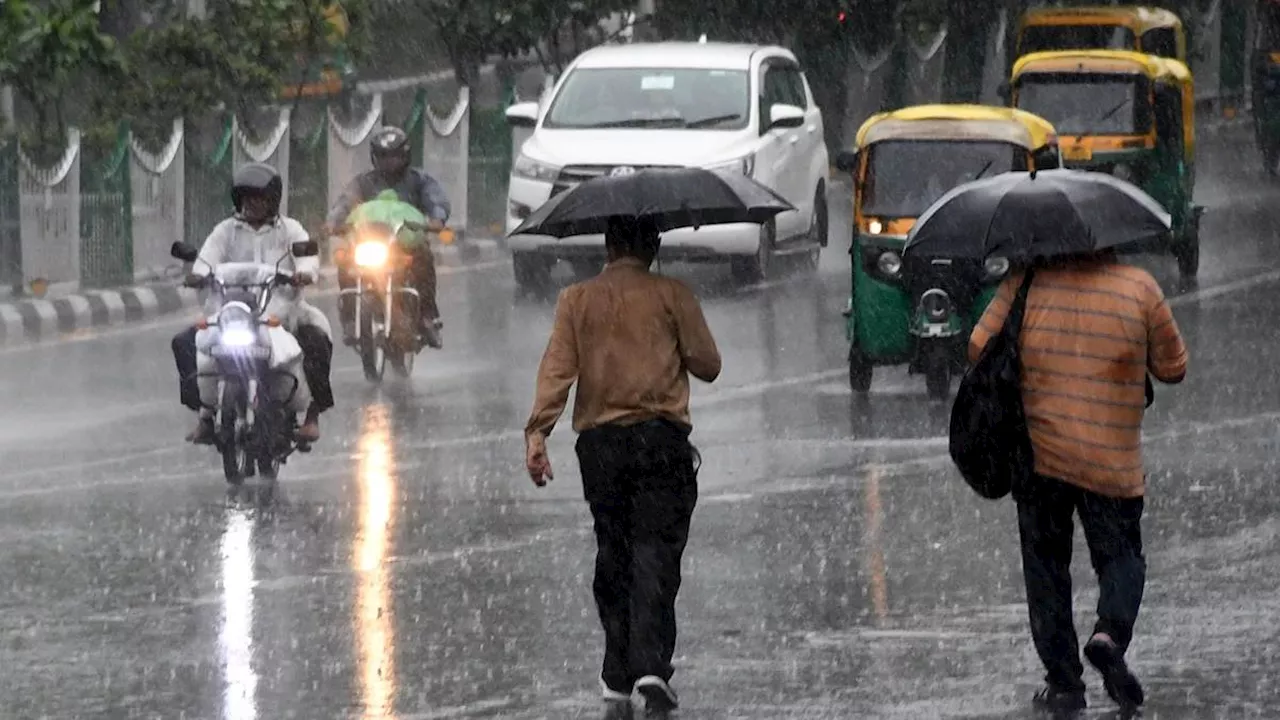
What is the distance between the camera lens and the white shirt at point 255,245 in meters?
13.4

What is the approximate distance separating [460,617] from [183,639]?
927 mm

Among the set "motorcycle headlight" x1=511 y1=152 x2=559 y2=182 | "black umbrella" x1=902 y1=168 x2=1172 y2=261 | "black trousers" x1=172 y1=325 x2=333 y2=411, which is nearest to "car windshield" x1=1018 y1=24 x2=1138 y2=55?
"motorcycle headlight" x1=511 y1=152 x2=559 y2=182

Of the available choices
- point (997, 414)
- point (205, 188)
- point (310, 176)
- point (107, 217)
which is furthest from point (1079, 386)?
point (310, 176)

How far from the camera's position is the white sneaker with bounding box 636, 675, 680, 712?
8.24 metres

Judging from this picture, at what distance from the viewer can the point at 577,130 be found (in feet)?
74.7

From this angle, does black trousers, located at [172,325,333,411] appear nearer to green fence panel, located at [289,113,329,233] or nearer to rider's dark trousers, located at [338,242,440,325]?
rider's dark trousers, located at [338,242,440,325]

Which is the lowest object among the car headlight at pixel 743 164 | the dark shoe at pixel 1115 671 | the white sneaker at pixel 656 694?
the white sneaker at pixel 656 694

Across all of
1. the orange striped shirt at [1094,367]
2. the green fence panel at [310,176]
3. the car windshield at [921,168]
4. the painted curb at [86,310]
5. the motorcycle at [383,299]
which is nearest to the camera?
the orange striped shirt at [1094,367]

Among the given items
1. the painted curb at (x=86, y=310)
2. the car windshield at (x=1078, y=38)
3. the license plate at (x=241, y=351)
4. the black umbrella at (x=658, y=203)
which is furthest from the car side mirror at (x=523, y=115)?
the black umbrella at (x=658, y=203)

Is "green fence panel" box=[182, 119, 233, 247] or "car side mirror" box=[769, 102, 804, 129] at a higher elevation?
"car side mirror" box=[769, 102, 804, 129]

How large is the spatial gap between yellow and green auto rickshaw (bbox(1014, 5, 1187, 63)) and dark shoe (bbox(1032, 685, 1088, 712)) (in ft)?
83.2

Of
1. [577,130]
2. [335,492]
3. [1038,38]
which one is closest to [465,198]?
[577,130]

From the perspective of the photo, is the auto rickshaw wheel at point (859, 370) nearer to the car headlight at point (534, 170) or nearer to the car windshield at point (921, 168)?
the car windshield at point (921, 168)

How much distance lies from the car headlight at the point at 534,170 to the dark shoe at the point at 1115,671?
47.2 ft
